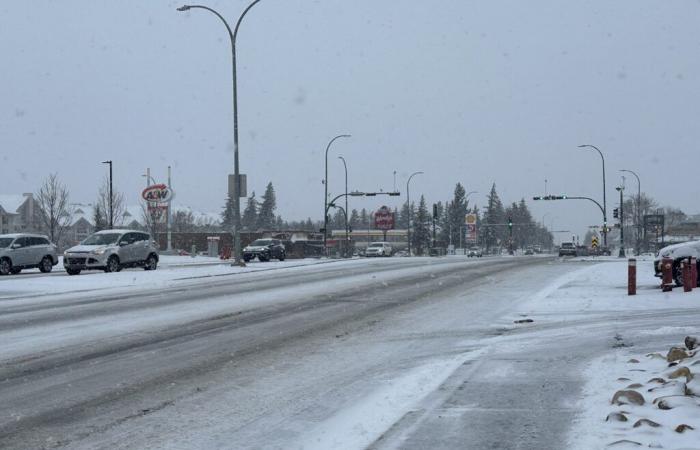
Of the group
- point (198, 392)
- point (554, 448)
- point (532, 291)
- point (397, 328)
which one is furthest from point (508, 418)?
point (532, 291)

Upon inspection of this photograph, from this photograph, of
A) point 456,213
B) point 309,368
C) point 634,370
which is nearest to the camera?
point 634,370

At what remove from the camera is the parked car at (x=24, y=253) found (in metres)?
29.3

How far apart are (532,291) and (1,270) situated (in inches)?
836

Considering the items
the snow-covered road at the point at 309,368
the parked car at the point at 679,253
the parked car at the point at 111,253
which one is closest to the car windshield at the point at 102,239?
the parked car at the point at 111,253

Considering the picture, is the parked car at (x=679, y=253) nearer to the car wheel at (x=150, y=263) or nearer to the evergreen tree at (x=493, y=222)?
the car wheel at (x=150, y=263)

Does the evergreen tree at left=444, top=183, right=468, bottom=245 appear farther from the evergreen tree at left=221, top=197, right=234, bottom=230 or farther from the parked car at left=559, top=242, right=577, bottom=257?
the parked car at left=559, top=242, right=577, bottom=257

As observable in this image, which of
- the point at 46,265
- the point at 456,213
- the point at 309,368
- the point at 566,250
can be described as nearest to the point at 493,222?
the point at 456,213

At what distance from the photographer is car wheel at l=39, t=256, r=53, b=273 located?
3105 cm

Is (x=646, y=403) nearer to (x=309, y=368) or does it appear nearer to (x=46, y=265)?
(x=309, y=368)

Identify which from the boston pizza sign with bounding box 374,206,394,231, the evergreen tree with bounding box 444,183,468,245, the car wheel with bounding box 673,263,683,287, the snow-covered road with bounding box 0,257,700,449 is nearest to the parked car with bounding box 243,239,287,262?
the snow-covered road with bounding box 0,257,700,449

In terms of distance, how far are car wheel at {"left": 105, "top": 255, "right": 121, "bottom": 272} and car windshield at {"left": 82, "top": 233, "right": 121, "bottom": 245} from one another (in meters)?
0.73

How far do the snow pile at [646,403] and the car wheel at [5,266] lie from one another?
1048 inches

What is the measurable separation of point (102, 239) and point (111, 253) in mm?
1072

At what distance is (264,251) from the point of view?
43938 mm
